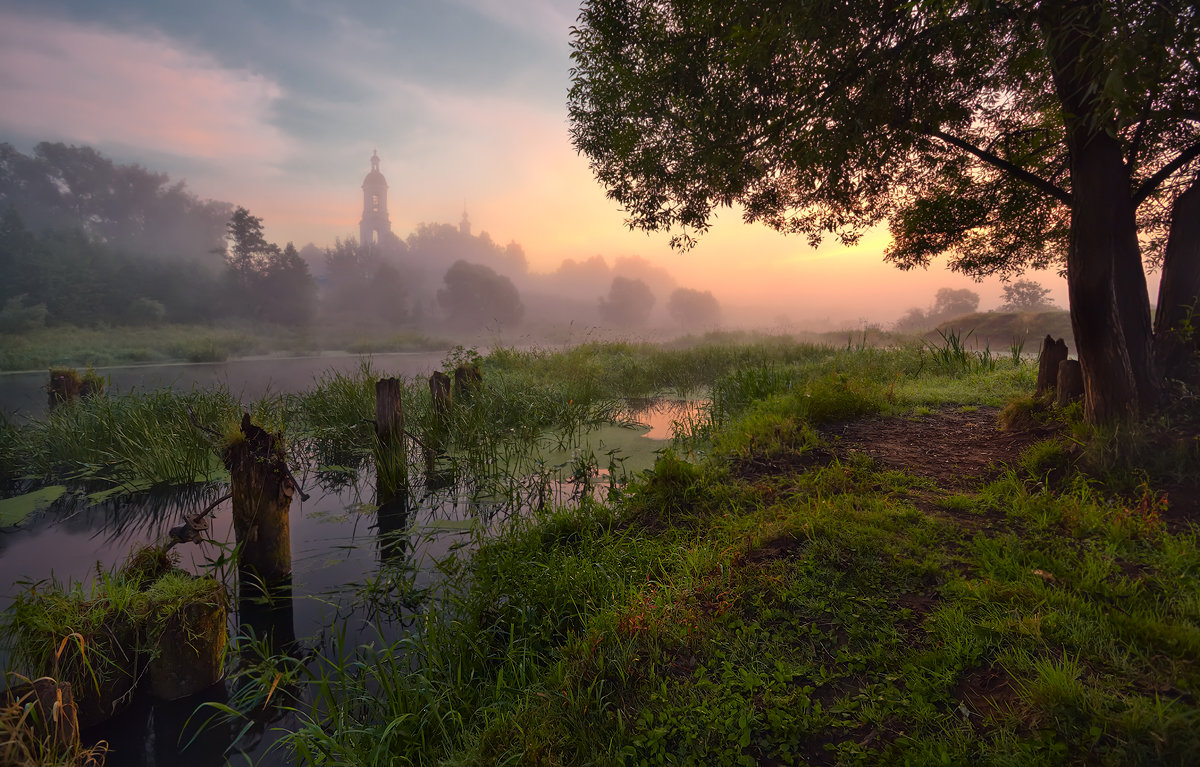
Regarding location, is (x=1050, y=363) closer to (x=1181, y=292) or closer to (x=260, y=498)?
(x=1181, y=292)

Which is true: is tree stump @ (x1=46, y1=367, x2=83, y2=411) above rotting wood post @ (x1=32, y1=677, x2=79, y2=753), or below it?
above

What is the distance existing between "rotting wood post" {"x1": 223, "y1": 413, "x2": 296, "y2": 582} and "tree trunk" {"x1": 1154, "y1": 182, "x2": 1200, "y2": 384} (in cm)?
812

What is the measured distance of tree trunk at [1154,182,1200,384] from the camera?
4.57m

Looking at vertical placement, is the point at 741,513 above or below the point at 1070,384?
below

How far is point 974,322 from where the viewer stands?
2630 cm

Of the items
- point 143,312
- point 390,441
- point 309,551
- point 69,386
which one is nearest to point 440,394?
point 390,441

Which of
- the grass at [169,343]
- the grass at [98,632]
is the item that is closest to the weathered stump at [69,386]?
the grass at [98,632]

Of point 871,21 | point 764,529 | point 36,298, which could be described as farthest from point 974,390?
point 36,298

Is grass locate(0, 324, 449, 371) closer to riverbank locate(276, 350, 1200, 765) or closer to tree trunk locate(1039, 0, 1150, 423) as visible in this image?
riverbank locate(276, 350, 1200, 765)

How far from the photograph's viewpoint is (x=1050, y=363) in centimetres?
571

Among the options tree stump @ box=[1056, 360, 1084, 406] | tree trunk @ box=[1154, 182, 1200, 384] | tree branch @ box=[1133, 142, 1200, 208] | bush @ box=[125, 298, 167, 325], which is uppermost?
bush @ box=[125, 298, 167, 325]

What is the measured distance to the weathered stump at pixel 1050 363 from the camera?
5.65 m

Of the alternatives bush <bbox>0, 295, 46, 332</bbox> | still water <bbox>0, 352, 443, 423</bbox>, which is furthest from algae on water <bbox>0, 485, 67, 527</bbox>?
bush <bbox>0, 295, 46, 332</bbox>

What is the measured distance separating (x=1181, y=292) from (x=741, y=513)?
4907 mm
